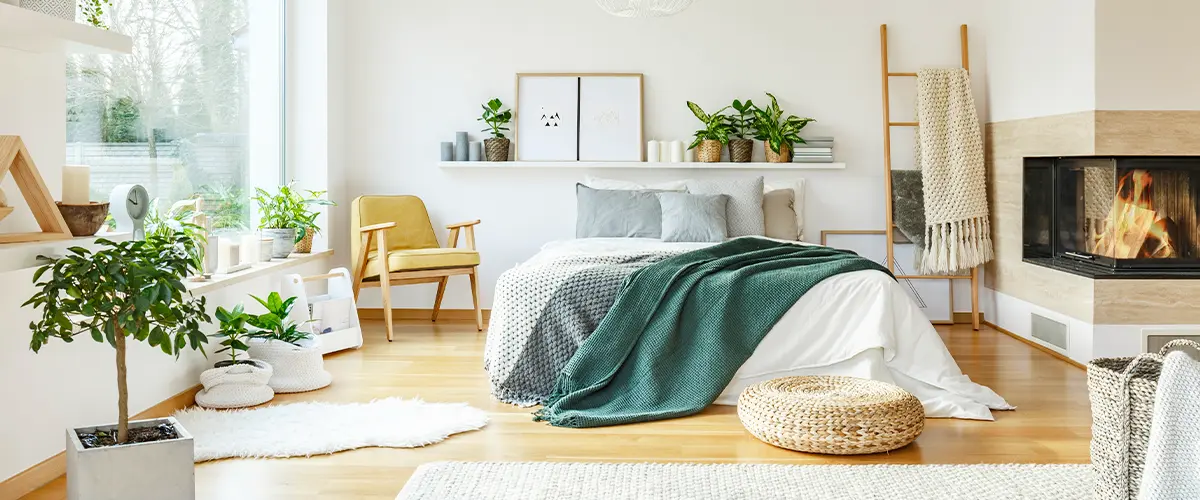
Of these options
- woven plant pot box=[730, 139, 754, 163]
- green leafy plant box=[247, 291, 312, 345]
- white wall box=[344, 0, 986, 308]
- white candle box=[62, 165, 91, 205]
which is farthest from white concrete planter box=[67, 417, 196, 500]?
woven plant pot box=[730, 139, 754, 163]

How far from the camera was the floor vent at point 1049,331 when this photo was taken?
4922 mm

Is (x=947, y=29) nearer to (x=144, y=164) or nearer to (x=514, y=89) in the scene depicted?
(x=514, y=89)

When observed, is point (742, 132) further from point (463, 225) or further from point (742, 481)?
point (742, 481)

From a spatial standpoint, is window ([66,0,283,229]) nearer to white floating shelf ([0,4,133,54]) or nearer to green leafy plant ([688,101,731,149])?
white floating shelf ([0,4,133,54])

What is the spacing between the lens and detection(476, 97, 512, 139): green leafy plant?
241 inches

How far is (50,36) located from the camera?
2.67m


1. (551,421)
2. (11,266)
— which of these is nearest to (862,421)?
(551,421)

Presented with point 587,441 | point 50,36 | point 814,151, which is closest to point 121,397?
point 50,36

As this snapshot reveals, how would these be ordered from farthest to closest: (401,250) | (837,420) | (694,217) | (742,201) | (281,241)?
(401,250), (742,201), (694,217), (281,241), (837,420)

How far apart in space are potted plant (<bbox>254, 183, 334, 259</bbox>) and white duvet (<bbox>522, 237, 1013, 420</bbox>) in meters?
2.65

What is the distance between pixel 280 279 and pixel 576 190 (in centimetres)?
198

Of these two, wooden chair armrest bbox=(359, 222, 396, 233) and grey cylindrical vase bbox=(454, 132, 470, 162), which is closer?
wooden chair armrest bbox=(359, 222, 396, 233)

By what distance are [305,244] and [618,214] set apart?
5.97 ft

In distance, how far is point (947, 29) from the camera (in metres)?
6.16
